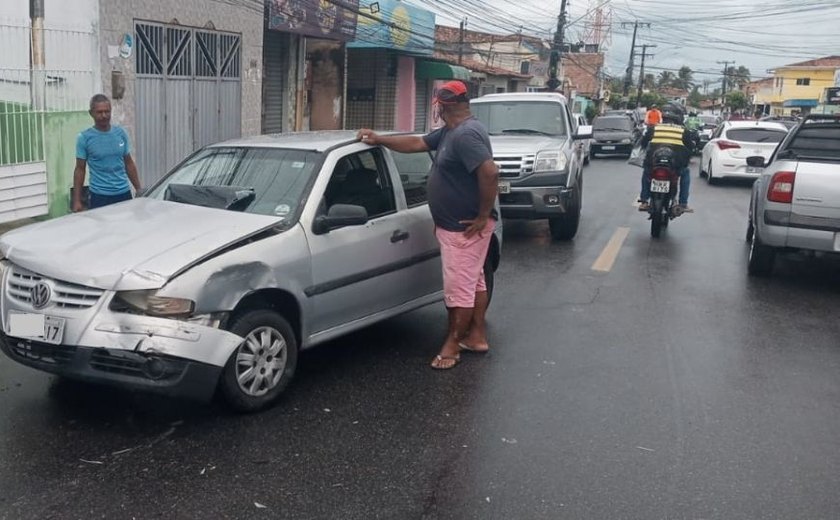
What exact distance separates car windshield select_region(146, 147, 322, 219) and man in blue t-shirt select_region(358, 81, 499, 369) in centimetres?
63

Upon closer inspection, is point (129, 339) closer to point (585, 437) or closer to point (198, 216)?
point (198, 216)

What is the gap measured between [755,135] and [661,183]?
9.26m

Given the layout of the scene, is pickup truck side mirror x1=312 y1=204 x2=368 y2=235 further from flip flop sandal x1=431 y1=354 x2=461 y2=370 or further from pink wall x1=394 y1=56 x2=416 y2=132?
pink wall x1=394 y1=56 x2=416 y2=132

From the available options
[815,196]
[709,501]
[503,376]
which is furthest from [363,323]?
[815,196]

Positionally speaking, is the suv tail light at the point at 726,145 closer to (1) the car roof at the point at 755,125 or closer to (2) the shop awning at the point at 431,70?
(1) the car roof at the point at 755,125

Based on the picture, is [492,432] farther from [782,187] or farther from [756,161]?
[756,161]

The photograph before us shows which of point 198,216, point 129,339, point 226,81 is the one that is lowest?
point 129,339

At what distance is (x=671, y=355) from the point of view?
245 inches

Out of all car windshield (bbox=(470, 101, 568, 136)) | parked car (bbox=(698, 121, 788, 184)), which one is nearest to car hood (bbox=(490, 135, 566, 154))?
car windshield (bbox=(470, 101, 568, 136))

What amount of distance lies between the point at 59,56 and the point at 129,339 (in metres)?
7.84

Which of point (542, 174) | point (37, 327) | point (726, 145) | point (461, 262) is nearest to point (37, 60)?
point (542, 174)

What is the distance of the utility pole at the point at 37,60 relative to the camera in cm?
1029

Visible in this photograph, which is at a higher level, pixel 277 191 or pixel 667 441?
pixel 277 191

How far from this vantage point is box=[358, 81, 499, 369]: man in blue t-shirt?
18.3ft
